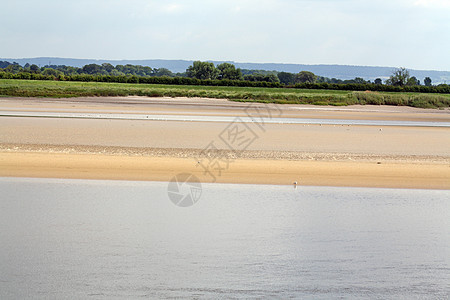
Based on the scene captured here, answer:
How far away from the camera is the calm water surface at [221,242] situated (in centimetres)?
719

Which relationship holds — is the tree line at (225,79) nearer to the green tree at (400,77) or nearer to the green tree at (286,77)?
the green tree at (400,77)

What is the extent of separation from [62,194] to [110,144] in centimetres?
556

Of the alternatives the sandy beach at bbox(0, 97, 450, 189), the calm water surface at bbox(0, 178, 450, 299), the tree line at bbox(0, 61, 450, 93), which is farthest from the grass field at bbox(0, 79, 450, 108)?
the calm water surface at bbox(0, 178, 450, 299)

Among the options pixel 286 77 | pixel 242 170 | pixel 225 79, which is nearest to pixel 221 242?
pixel 242 170

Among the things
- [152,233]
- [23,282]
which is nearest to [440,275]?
[152,233]

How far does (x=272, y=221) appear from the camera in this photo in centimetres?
1015

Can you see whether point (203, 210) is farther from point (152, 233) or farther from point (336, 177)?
point (336, 177)

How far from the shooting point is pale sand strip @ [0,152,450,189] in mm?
13273

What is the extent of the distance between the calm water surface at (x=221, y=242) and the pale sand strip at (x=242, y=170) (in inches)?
23.4

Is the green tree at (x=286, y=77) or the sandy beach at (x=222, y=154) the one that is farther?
the green tree at (x=286, y=77)

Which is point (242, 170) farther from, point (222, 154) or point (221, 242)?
point (221, 242)

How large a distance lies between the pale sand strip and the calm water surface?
1.95ft

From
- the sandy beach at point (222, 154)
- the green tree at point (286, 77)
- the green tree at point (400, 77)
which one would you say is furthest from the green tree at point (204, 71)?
the sandy beach at point (222, 154)

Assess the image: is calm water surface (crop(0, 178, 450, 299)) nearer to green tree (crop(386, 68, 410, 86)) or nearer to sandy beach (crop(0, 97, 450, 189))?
sandy beach (crop(0, 97, 450, 189))
